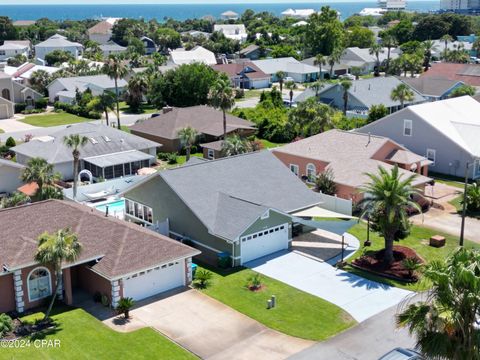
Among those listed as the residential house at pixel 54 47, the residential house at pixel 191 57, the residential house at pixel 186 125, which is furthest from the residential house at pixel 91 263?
the residential house at pixel 54 47

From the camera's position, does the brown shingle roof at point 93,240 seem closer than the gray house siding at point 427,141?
Yes

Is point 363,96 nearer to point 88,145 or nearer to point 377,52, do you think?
point 88,145

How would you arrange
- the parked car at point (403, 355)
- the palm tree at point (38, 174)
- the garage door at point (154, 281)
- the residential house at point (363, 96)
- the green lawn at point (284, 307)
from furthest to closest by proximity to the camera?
the residential house at point (363, 96) < the palm tree at point (38, 174) < the garage door at point (154, 281) < the green lawn at point (284, 307) < the parked car at point (403, 355)

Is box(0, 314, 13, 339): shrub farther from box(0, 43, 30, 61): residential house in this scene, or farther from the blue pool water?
box(0, 43, 30, 61): residential house

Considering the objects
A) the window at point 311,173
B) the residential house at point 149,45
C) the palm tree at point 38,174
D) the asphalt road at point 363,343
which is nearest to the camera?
the asphalt road at point 363,343

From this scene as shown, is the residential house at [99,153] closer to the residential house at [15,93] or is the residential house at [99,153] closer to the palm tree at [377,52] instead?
the residential house at [15,93]

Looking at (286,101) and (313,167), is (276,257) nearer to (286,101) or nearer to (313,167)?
(313,167)
